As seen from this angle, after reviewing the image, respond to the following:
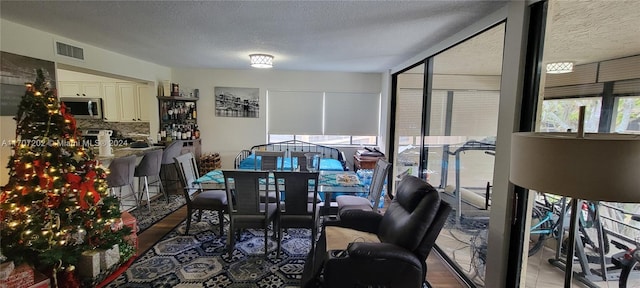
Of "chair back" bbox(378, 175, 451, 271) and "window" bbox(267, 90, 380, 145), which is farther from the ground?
"window" bbox(267, 90, 380, 145)

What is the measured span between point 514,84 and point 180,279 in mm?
3154

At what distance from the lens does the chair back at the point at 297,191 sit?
9.07 feet

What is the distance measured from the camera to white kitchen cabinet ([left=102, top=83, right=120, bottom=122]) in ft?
18.6

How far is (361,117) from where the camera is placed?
19.8ft

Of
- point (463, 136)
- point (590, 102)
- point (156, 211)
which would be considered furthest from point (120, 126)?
point (590, 102)

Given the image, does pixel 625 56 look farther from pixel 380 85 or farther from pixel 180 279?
pixel 380 85

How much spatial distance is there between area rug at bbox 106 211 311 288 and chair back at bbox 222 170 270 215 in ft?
1.64

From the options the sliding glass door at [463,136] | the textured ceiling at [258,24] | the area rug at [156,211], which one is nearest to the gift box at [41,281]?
the area rug at [156,211]

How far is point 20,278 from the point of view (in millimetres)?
1986

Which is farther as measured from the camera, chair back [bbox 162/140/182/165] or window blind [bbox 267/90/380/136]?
window blind [bbox 267/90/380/136]

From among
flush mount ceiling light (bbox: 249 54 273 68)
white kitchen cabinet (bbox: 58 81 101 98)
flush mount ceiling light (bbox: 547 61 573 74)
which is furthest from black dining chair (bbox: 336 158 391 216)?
white kitchen cabinet (bbox: 58 81 101 98)

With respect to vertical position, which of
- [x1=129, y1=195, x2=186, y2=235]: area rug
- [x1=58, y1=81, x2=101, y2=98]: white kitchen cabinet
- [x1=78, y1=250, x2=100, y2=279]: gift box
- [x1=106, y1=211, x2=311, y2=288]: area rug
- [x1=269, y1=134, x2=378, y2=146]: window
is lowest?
[x1=106, y1=211, x2=311, y2=288]: area rug

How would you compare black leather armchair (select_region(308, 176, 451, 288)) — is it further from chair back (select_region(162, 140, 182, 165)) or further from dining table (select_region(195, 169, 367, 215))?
chair back (select_region(162, 140, 182, 165))

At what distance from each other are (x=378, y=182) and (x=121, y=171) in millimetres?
3162
